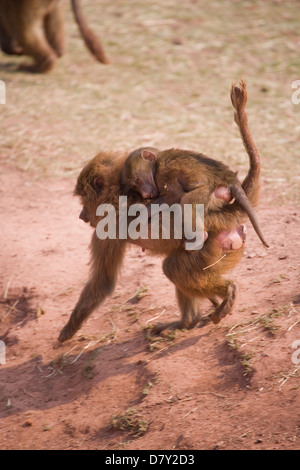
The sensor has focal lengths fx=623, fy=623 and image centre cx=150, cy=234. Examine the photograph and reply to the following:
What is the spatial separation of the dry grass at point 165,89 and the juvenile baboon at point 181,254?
201 centimetres

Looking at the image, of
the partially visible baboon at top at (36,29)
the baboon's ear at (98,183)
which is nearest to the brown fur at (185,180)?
the baboon's ear at (98,183)

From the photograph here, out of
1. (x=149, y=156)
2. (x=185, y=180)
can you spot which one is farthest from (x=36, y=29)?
(x=185, y=180)

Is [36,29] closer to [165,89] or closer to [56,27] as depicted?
[56,27]

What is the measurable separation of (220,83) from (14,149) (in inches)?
116

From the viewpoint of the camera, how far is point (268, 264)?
14.7ft

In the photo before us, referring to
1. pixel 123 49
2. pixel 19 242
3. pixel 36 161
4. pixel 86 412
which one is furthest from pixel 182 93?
pixel 86 412

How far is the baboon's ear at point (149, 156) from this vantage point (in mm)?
3697

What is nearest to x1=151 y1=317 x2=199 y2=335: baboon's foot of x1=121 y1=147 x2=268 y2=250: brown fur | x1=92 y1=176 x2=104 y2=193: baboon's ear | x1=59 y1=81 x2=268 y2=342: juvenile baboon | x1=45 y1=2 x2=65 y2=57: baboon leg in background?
x1=59 y1=81 x2=268 y2=342: juvenile baboon

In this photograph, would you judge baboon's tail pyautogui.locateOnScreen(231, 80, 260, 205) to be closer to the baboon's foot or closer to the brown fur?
the brown fur

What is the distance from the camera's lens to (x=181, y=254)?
3627 millimetres

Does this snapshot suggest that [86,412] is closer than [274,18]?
Yes

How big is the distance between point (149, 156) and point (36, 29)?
16.3ft

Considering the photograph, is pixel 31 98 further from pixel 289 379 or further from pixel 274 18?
pixel 289 379

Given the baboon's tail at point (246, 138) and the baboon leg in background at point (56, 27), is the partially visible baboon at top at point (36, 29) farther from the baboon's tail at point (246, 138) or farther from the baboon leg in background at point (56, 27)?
the baboon's tail at point (246, 138)
